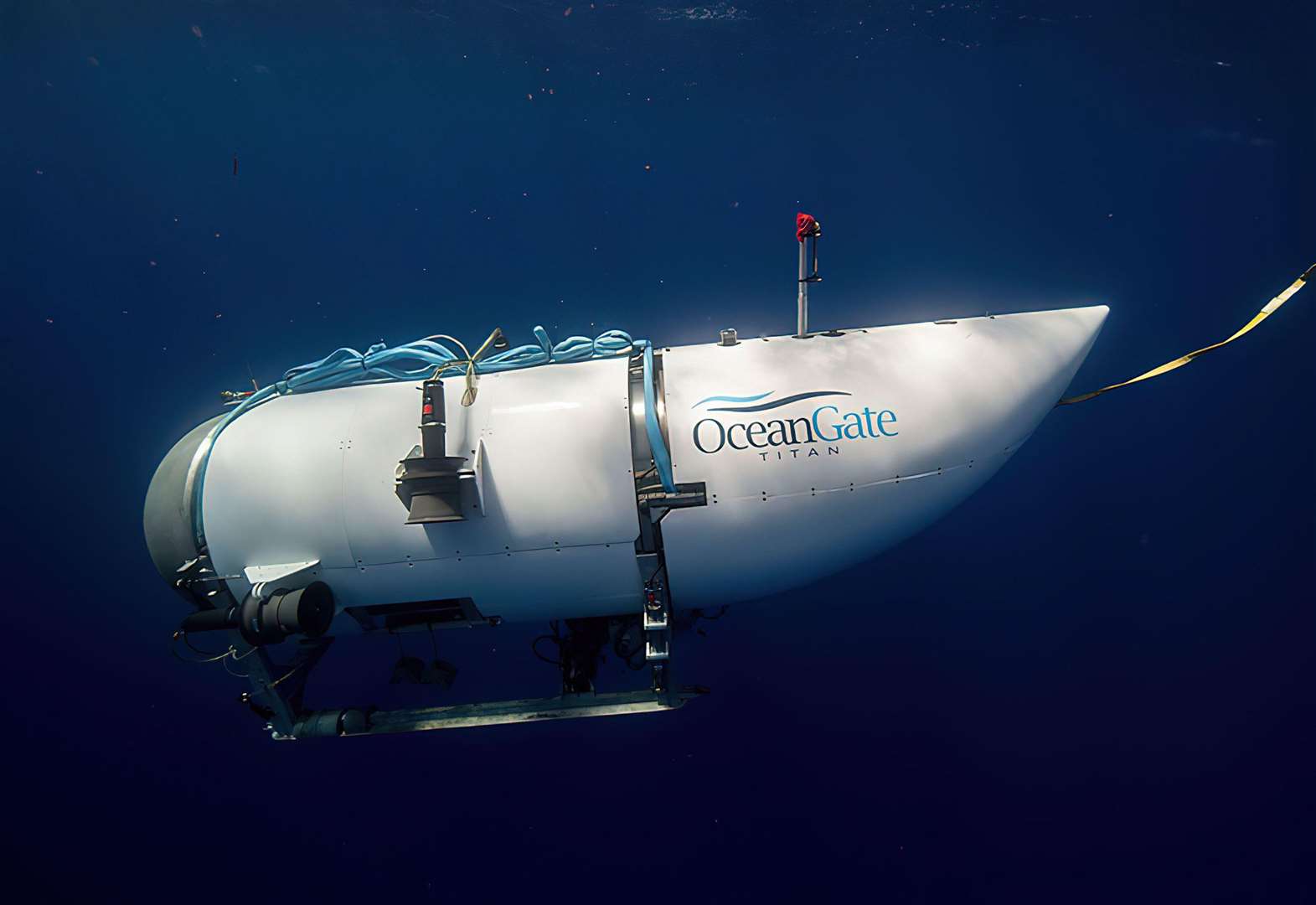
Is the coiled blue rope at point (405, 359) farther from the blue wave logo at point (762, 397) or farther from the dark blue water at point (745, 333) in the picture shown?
the dark blue water at point (745, 333)

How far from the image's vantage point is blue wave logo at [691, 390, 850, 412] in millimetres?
1515

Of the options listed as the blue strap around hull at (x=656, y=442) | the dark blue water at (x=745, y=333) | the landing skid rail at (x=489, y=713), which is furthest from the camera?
the dark blue water at (x=745, y=333)

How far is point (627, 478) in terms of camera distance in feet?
4.87

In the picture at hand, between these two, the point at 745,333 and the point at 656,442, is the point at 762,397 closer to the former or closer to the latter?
the point at 656,442

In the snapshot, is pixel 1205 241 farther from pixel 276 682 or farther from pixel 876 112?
pixel 276 682

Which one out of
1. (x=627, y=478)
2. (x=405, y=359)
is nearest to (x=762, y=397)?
(x=627, y=478)

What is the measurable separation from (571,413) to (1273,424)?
3.04 metres

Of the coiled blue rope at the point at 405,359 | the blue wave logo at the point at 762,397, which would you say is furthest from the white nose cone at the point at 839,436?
the coiled blue rope at the point at 405,359

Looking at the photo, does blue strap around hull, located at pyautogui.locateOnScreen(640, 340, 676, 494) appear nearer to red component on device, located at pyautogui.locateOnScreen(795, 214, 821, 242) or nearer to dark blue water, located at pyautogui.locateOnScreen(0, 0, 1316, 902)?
red component on device, located at pyautogui.locateOnScreen(795, 214, 821, 242)

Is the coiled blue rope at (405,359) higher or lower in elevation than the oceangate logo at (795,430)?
higher

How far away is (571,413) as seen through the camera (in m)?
1.55

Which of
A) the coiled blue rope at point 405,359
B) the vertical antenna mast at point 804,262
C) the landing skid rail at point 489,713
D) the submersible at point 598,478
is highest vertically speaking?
the vertical antenna mast at point 804,262

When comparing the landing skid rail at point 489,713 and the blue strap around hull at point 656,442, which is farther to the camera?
the landing skid rail at point 489,713

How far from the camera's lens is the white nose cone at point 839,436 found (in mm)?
1485
